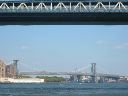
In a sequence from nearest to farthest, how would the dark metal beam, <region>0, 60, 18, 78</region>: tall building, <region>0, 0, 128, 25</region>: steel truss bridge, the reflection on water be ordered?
<region>0, 0, 128, 25</region>: steel truss bridge
the dark metal beam
the reflection on water
<region>0, 60, 18, 78</region>: tall building

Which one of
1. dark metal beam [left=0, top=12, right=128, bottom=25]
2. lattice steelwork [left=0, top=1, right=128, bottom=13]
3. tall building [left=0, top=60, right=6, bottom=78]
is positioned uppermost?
lattice steelwork [left=0, top=1, right=128, bottom=13]

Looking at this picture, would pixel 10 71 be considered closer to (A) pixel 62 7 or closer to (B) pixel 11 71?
(B) pixel 11 71

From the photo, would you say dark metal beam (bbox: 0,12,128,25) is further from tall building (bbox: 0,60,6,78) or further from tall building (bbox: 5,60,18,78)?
tall building (bbox: 5,60,18,78)

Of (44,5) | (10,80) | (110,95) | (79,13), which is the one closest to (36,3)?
(44,5)

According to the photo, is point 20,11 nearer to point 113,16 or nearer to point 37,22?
point 37,22

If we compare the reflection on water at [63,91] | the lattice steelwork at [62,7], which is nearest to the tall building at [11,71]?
the reflection on water at [63,91]

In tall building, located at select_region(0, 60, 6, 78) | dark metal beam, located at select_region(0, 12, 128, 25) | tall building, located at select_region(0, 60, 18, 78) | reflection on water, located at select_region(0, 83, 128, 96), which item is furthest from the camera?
tall building, located at select_region(0, 60, 18, 78)

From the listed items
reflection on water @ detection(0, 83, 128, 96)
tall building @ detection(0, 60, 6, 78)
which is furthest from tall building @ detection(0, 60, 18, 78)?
reflection on water @ detection(0, 83, 128, 96)

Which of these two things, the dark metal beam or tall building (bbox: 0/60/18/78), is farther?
tall building (bbox: 0/60/18/78)

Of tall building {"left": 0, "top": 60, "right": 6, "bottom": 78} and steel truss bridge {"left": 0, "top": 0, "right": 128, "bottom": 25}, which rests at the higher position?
steel truss bridge {"left": 0, "top": 0, "right": 128, "bottom": 25}
